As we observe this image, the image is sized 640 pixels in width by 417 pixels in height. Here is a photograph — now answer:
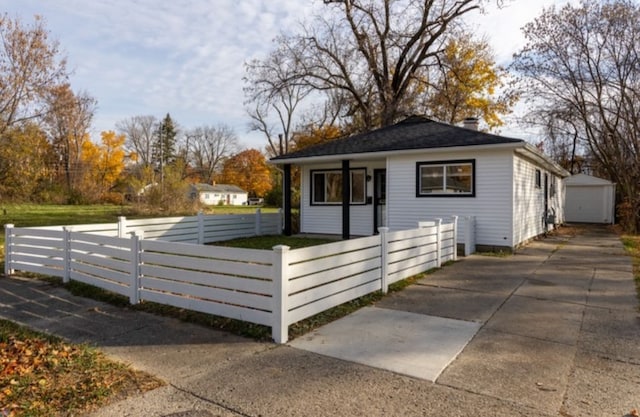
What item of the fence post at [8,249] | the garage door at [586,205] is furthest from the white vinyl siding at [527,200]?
the fence post at [8,249]

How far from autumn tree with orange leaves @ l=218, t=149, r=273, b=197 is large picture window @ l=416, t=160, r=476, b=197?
56.0m

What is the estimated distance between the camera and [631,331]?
14.7ft

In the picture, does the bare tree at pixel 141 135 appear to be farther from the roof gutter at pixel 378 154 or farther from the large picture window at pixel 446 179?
the large picture window at pixel 446 179

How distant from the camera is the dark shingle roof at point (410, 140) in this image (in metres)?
10.9

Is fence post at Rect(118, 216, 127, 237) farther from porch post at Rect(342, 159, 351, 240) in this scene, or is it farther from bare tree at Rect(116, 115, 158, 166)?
bare tree at Rect(116, 115, 158, 166)

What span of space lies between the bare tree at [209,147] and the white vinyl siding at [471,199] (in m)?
Answer: 56.2

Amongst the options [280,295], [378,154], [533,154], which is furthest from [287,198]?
[280,295]

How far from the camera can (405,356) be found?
3.75 m

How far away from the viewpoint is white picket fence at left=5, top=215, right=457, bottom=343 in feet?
14.1

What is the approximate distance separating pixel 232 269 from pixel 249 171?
216 ft

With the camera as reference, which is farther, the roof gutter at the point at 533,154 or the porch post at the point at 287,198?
the porch post at the point at 287,198

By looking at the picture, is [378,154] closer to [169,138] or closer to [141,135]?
[141,135]

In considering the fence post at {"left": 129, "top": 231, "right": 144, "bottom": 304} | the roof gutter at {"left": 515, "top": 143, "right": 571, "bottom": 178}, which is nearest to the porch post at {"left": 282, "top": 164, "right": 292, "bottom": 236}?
the roof gutter at {"left": 515, "top": 143, "right": 571, "bottom": 178}

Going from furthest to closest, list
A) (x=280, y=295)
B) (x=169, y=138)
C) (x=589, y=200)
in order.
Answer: (x=169, y=138), (x=589, y=200), (x=280, y=295)
